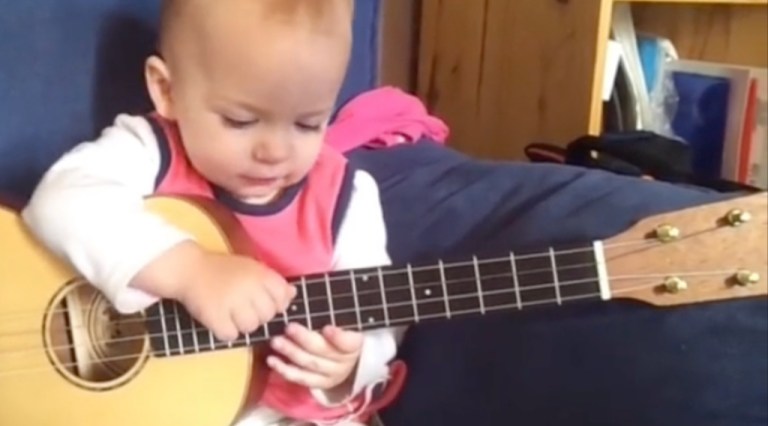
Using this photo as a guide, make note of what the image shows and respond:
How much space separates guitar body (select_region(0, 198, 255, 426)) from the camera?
1.01m

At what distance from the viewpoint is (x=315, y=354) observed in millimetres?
1020

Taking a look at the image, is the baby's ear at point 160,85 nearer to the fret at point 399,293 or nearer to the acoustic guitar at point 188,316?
the acoustic guitar at point 188,316

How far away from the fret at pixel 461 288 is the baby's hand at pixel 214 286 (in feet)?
0.45

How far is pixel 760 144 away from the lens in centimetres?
201

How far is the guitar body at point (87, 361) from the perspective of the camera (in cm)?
101

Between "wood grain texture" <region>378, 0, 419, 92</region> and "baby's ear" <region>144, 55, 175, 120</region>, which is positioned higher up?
"baby's ear" <region>144, 55, 175, 120</region>

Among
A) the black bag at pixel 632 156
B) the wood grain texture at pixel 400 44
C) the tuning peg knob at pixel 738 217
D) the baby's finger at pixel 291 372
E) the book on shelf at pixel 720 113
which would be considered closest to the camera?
the tuning peg knob at pixel 738 217

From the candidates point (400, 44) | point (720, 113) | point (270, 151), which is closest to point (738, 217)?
point (270, 151)

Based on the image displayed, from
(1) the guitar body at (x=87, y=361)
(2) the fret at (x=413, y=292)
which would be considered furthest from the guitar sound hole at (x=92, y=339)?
(2) the fret at (x=413, y=292)

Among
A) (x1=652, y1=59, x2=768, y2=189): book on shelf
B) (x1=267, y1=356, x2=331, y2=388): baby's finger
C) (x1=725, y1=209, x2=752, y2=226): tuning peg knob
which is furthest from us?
(x1=652, y1=59, x2=768, y2=189): book on shelf

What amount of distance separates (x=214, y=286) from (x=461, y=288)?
0.19m

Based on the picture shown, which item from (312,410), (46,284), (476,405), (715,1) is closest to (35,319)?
(46,284)

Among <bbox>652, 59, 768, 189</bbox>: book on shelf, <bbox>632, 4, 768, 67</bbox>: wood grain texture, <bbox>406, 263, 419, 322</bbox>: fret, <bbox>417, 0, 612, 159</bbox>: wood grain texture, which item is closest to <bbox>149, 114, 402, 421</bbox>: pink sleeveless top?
<bbox>406, 263, 419, 322</bbox>: fret

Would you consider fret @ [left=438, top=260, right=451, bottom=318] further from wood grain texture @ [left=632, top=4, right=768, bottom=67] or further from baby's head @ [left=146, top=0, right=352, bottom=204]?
wood grain texture @ [left=632, top=4, right=768, bottom=67]
